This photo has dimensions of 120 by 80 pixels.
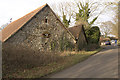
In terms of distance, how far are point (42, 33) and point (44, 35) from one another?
0.40 m

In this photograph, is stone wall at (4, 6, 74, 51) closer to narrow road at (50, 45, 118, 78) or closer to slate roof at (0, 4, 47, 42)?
slate roof at (0, 4, 47, 42)

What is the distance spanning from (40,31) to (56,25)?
285 cm

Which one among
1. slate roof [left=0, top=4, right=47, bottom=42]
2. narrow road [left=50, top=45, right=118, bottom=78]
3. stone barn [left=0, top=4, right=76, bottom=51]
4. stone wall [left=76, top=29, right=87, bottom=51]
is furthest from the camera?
stone wall [left=76, top=29, right=87, bottom=51]

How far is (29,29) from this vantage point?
13086mm

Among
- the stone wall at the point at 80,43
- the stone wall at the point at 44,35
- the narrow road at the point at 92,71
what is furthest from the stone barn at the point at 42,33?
the narrow road at the point at 92,71

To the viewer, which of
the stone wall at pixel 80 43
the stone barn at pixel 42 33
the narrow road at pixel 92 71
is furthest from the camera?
the stone wall at pixel 80 43

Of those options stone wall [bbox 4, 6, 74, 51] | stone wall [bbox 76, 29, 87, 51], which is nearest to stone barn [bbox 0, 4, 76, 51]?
stone wall [bbox 4, 6, 74, 51]

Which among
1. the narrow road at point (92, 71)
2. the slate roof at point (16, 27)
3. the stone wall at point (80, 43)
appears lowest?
the narrow road at point (92, 71)

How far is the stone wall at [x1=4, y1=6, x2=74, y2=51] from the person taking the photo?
12.5 meters

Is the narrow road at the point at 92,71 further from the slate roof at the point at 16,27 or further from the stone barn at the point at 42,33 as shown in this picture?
the slate roof at the point at 16,27

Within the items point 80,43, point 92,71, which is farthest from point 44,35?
point 92,71

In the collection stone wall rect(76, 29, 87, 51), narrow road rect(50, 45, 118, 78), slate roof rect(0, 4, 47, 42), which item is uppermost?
slate roof rect(0, 4, 47, 42)

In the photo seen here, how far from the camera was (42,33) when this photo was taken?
14219 millimetres

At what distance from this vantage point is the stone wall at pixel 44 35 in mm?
12509
